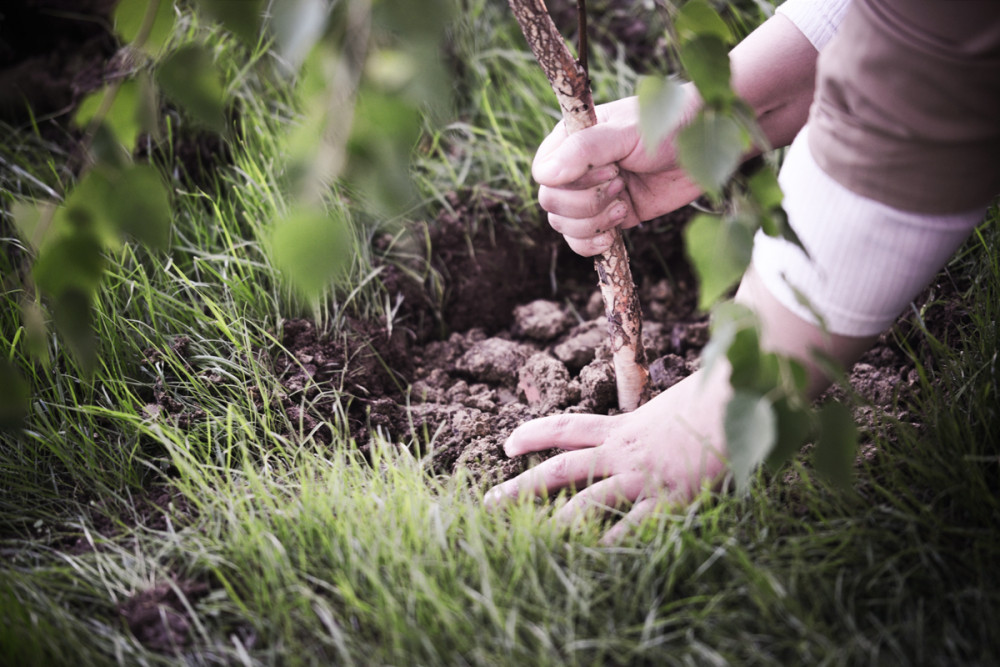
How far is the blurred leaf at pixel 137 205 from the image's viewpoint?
645mm

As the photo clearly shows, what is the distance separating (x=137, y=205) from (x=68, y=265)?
8 centimetres

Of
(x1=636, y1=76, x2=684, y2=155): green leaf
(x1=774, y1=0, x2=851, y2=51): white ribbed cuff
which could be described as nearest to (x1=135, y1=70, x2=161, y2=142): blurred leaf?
(x1=636, y1=76, x2=684, y2=155): green leaf

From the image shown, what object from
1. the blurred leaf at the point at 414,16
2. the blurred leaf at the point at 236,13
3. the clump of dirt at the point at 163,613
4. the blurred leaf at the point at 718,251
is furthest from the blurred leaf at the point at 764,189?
A: the clump of dirt at the point at 163,613

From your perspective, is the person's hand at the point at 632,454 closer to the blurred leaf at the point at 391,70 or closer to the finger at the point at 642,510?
the finger at the point at 642,510

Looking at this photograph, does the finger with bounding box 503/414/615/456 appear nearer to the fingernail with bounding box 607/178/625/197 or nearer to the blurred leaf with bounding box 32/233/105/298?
the fingernail with bounding box 607/178/625/197

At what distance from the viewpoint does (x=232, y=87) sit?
6.11ft

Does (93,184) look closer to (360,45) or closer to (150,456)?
(360,45)

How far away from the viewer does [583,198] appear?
3.98 ft

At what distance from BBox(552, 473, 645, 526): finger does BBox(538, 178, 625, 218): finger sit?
0.44 meters

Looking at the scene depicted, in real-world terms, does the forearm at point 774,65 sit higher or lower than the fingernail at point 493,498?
higher

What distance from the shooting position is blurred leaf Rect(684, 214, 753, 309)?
68cm

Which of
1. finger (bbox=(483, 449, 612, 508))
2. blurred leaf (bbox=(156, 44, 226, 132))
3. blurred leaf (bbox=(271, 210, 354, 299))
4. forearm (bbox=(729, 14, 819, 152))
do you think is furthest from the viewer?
forearm (bbox=(729, 14, 819, 152))

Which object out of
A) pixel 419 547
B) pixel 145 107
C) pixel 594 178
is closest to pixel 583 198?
pixel 594 178

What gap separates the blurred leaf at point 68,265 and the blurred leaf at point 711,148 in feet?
1.75
